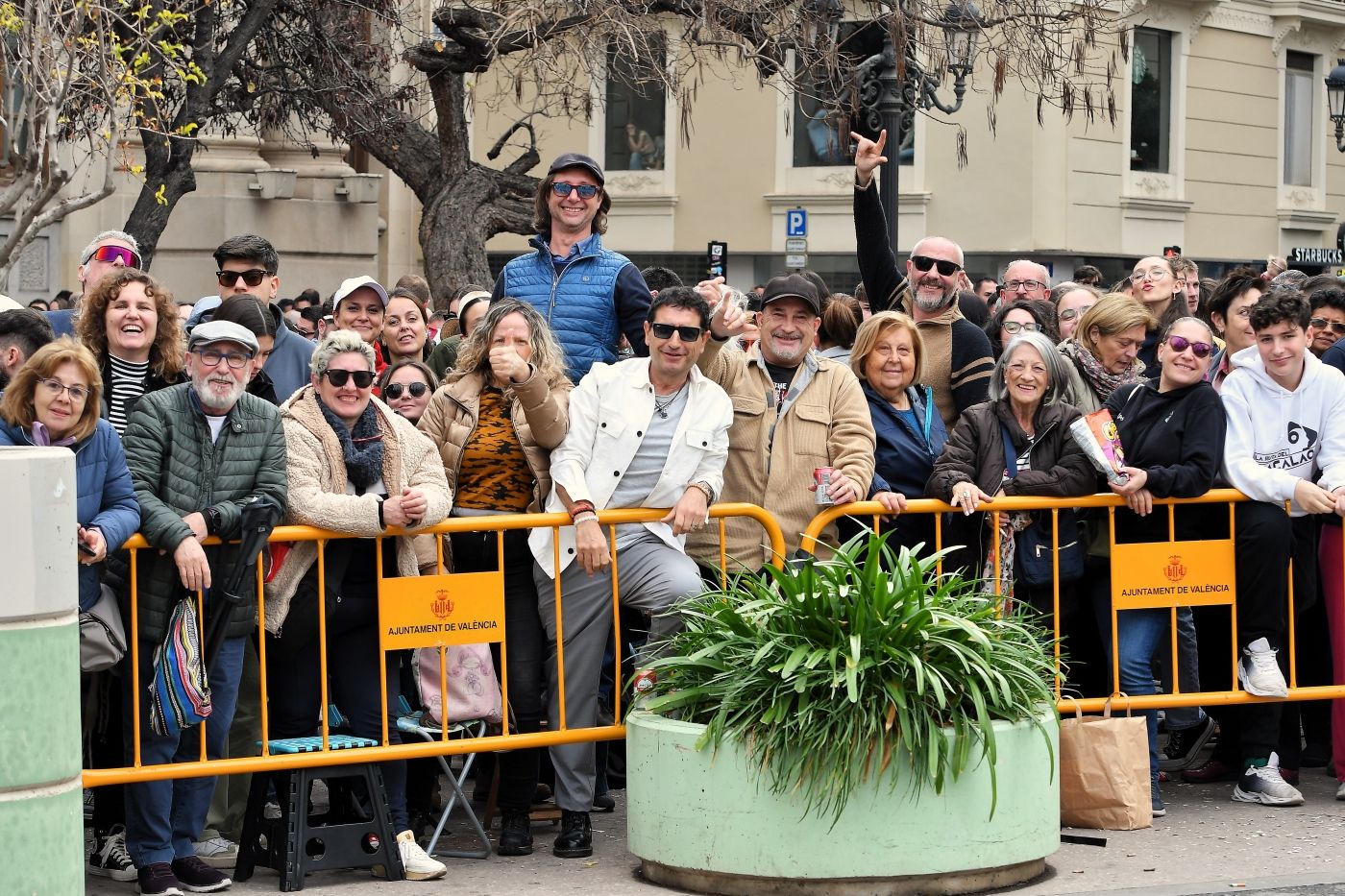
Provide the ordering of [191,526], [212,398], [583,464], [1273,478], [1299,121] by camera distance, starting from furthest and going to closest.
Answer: [1299,121] → [1273,478] → [583,464] → [212,398] → [191,526]

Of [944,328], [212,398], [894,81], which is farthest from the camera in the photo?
[894,81]

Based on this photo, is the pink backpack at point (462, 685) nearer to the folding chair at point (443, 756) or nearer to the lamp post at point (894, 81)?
the folding chair at point (443, 756)

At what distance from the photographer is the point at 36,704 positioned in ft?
14.6

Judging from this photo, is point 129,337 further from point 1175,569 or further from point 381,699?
point 1175,569

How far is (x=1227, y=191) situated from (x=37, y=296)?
68.1ft

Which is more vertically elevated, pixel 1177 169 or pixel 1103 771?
pixel 1177 169

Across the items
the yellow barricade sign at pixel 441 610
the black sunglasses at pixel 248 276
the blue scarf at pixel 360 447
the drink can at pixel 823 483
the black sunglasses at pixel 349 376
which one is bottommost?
the yellow barricade sign at pixel 441 610

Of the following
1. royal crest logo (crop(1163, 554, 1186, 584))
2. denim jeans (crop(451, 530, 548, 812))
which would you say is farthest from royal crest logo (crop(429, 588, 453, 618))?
royal crest logo (crop(1163, 554, 1186, 584))

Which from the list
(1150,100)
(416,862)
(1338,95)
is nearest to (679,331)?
(416,862)

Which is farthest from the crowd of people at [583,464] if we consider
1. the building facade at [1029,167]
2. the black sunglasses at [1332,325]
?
the building facade at [1029,167]

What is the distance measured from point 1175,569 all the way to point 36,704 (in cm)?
494

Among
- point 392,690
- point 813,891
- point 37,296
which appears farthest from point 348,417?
point 37,296

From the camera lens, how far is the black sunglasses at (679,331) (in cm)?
730

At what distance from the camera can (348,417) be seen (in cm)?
708
